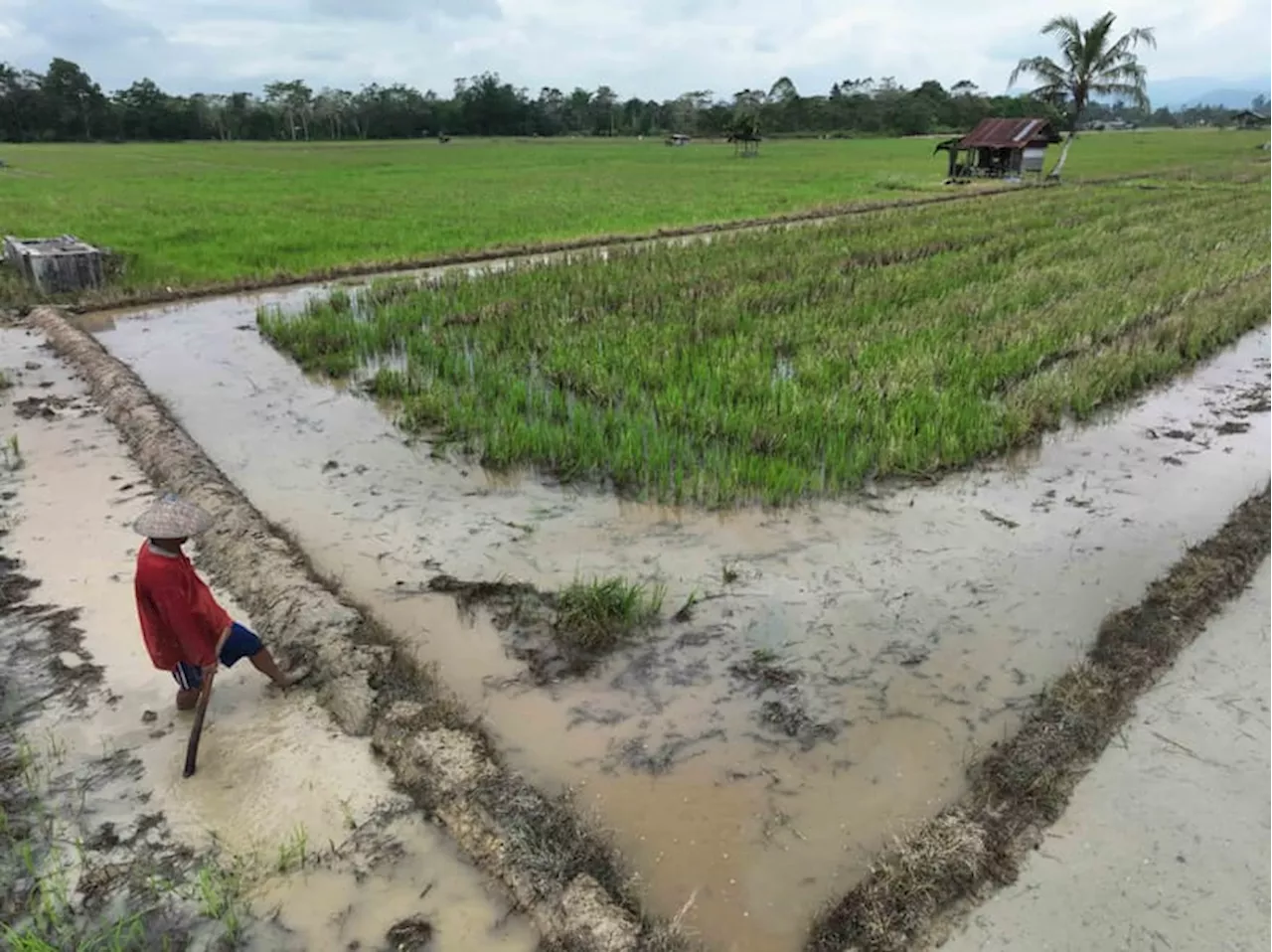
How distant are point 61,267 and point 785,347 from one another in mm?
8841

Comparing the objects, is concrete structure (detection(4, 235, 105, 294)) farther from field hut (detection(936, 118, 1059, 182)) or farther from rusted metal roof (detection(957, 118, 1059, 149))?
rusted metal roof (detection(957, 118, 1059, 149))

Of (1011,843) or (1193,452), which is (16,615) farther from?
(1193,452)

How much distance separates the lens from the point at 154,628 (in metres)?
2.88

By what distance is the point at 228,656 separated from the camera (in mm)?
3049

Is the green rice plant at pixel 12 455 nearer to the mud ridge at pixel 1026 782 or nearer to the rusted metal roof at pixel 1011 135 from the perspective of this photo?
the mud ridge at pixel 1026 782

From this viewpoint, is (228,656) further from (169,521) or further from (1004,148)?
(1004,148)

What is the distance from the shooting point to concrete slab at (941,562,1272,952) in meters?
2.33

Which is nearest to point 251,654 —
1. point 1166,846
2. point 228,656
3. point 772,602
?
point 228,656

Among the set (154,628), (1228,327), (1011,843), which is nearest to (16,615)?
(154,628)

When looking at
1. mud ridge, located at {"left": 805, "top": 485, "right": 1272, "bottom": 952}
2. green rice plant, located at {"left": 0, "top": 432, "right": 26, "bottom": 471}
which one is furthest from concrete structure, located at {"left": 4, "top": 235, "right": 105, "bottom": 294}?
mud ridge, located at {"left": 805, "top": 485, "right": 1272, "bottom": 952}

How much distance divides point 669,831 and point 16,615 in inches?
122

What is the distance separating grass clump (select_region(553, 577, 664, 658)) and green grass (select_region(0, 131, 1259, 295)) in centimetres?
936

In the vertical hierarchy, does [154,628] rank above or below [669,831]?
above

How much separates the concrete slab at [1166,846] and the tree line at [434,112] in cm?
4852
